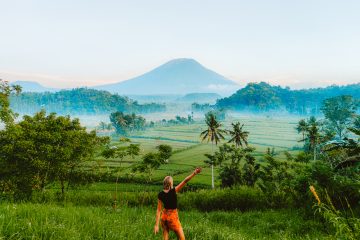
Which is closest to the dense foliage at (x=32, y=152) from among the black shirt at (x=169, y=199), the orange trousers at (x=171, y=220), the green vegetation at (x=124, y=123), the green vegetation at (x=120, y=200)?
the green vegetation at (x=120, y=200)

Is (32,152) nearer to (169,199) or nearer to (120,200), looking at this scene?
(120,200)

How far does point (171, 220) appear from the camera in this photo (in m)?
7.95

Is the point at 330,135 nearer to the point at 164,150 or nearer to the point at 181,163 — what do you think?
the point at 181,163

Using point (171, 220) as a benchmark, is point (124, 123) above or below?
below

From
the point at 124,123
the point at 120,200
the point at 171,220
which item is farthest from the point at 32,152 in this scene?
the point at 124,123

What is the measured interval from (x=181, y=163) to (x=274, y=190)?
1801 inches

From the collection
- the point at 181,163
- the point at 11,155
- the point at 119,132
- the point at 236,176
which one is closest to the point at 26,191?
the point at 11,155

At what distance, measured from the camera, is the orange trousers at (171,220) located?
792 centimetres

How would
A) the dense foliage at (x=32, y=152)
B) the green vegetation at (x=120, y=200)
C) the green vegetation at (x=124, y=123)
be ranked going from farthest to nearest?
the green vegetation at (x=124, y=123), the dense foliage at (x=32, y=152), the green vegetation at (x=120, y=200)

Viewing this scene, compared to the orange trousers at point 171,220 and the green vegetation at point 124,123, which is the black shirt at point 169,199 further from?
the green vegetation at point 124,123

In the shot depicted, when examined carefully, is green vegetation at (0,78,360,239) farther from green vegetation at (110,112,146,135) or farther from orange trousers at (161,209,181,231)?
green vegetation at (110,112,146,135)

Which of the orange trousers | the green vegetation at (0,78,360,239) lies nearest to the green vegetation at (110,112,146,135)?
the green vegetation at (0,78,360,239)

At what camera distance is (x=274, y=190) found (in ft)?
115

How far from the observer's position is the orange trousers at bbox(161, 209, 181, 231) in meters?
7.92
